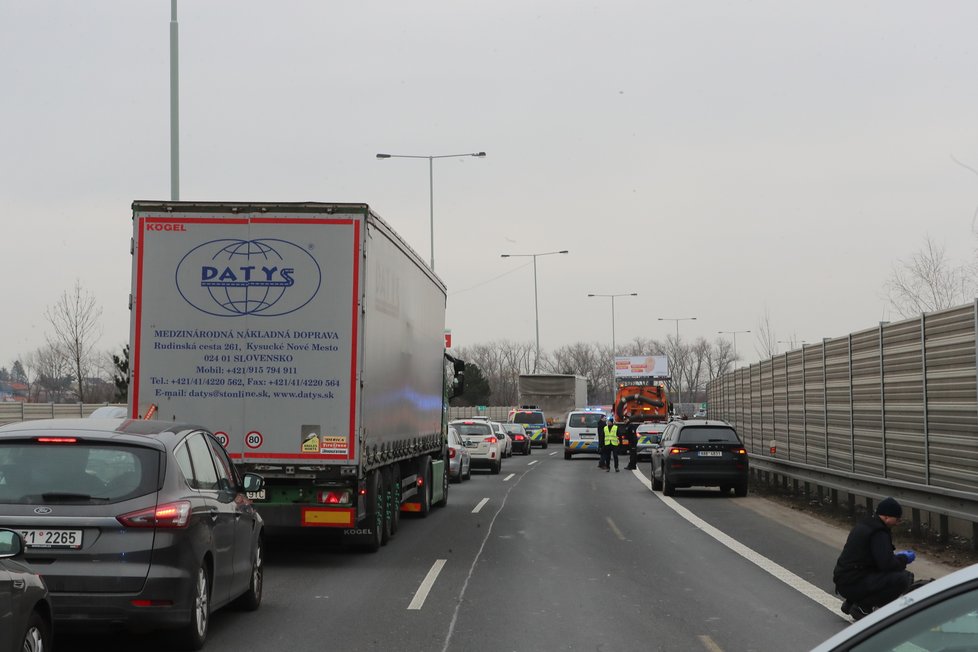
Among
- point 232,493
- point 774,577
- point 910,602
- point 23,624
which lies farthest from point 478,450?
point 910,602

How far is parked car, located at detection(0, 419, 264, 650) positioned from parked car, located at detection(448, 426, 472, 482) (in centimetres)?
2024

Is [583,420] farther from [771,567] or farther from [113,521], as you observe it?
[113,521]

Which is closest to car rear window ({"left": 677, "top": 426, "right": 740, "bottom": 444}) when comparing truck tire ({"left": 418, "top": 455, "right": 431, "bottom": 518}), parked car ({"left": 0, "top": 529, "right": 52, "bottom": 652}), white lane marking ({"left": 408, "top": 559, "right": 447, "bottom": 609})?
truck tire ({"left": 418, "top": 455, "right": 431, "bottom": 518})

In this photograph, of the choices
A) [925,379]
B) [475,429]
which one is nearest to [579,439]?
[475,429]

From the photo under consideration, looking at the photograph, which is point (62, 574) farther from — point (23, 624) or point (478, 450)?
point (478, 450)

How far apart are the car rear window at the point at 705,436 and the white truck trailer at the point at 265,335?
12.4m

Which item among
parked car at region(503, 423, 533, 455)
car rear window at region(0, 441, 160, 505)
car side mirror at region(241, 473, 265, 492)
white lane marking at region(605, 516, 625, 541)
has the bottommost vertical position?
white lane marking at region(605, 516, 625, 541)

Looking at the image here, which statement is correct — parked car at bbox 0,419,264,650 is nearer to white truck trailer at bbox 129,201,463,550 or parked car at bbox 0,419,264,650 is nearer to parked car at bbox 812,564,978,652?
white truck trailer at bbox 129,201,463,550

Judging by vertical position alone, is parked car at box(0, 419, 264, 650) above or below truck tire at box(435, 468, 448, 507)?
above

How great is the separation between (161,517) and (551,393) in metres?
54.9

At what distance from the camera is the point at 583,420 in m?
46.1

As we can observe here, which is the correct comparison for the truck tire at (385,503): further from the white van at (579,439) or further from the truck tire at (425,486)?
the white van at (579,439)

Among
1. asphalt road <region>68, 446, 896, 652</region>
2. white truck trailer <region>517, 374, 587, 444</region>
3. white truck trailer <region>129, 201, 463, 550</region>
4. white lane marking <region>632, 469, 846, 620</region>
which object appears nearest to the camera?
asphalt road <region>68, 446, 896, 652</region>

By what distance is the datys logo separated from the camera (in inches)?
518
